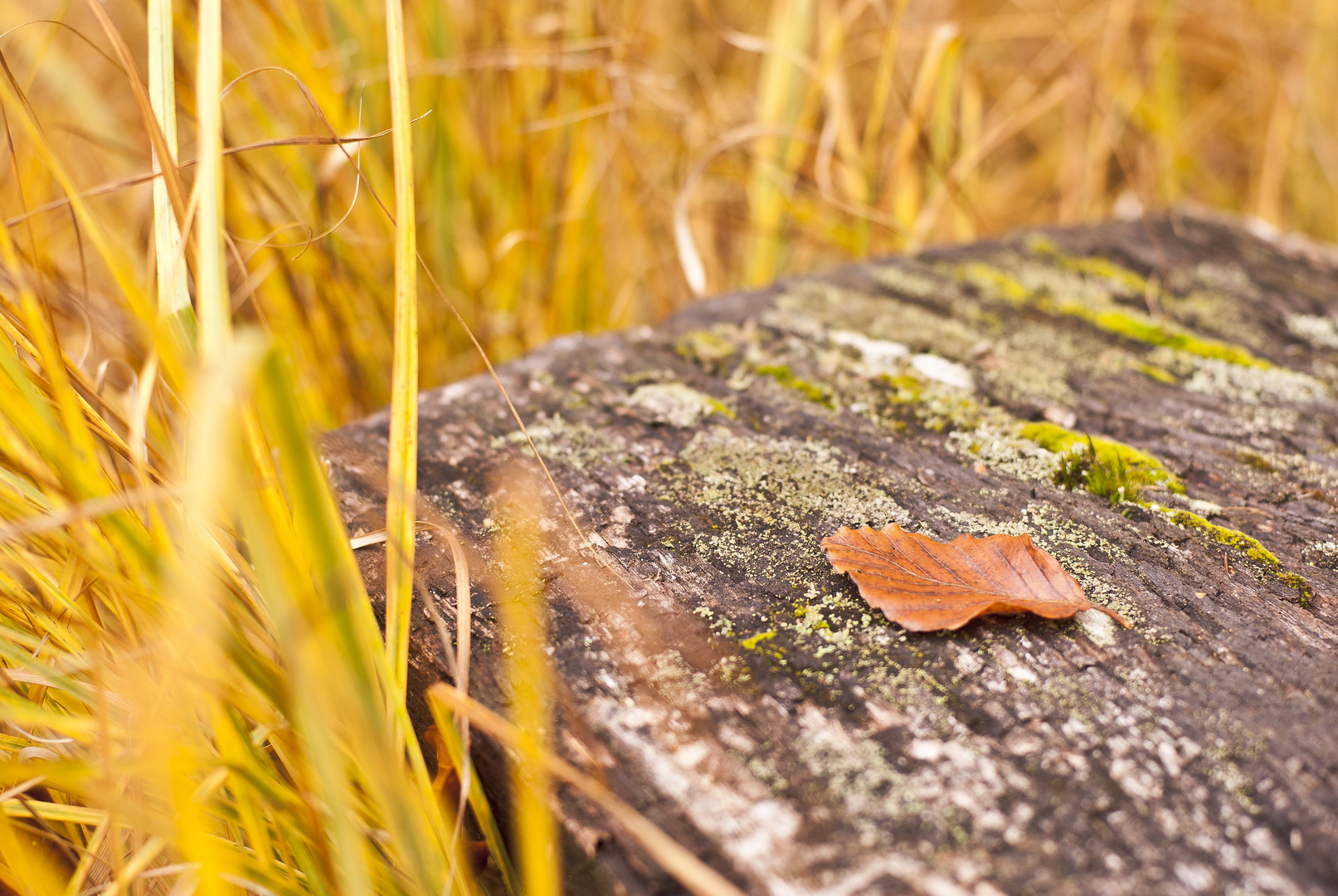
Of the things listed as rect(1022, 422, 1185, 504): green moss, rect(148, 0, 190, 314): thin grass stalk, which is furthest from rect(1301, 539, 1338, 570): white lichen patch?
rect(148, 0, 190, 314): thin grass stalk

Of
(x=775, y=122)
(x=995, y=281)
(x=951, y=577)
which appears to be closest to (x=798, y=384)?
(x=951, y=577)

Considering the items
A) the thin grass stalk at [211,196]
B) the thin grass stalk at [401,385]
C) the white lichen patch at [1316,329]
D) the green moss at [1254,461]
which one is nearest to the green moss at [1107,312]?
the white lichen patch at [1316,329]

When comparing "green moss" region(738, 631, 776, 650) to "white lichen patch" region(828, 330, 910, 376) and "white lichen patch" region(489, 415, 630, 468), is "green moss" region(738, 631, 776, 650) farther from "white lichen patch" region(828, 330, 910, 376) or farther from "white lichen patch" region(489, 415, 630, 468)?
"white lichen patch" region(828, 330, 910, 376)

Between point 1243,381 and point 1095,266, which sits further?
point 1095,266

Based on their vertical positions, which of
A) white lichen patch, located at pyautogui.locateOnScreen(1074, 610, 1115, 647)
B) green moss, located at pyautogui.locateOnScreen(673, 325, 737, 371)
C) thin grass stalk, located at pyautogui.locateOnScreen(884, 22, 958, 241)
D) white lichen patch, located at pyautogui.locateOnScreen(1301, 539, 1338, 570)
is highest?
thin grass stalk, located at pyautogui.locateOnScreen(884, 22, 958, 241)

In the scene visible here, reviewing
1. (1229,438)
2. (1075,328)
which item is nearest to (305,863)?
(1229,438)

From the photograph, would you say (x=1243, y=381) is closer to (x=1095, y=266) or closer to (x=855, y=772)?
(x=1095, y=266)

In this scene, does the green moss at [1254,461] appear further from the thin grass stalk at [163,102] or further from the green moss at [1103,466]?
the thin grass stalk at [163,102]
